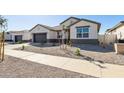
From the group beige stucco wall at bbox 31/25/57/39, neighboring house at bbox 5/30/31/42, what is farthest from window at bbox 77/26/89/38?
neighboring house at bbox 5/30/31/42

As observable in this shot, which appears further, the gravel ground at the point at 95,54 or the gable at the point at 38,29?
the gable at the point at 38,29

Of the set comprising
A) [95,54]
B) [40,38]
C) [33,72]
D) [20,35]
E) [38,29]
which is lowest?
[33,72]

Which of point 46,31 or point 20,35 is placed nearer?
point 46,31

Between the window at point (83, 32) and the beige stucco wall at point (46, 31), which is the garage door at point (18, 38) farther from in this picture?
the window at point (83, 32)

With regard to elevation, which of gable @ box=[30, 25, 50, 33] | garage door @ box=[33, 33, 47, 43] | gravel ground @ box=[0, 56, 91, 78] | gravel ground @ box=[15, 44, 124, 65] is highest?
gable @ box=[30, 25, 50, 33]

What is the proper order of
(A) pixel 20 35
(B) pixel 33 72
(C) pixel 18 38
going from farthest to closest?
(C) pixel 18 38, (A) pixel 20 35, (B) pixel 33 72

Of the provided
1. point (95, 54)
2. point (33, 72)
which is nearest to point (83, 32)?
point (95, 54)

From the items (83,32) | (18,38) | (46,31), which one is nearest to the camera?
(83,32)

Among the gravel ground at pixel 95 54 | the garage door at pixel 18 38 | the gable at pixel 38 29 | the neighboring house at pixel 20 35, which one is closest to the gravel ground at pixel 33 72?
the gravel ground at pixel 95 54

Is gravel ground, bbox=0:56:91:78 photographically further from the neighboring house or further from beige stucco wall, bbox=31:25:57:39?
the neighboring house

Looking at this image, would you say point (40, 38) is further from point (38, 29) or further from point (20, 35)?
point (20, 35)

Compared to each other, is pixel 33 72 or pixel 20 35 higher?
pixel 20 35
